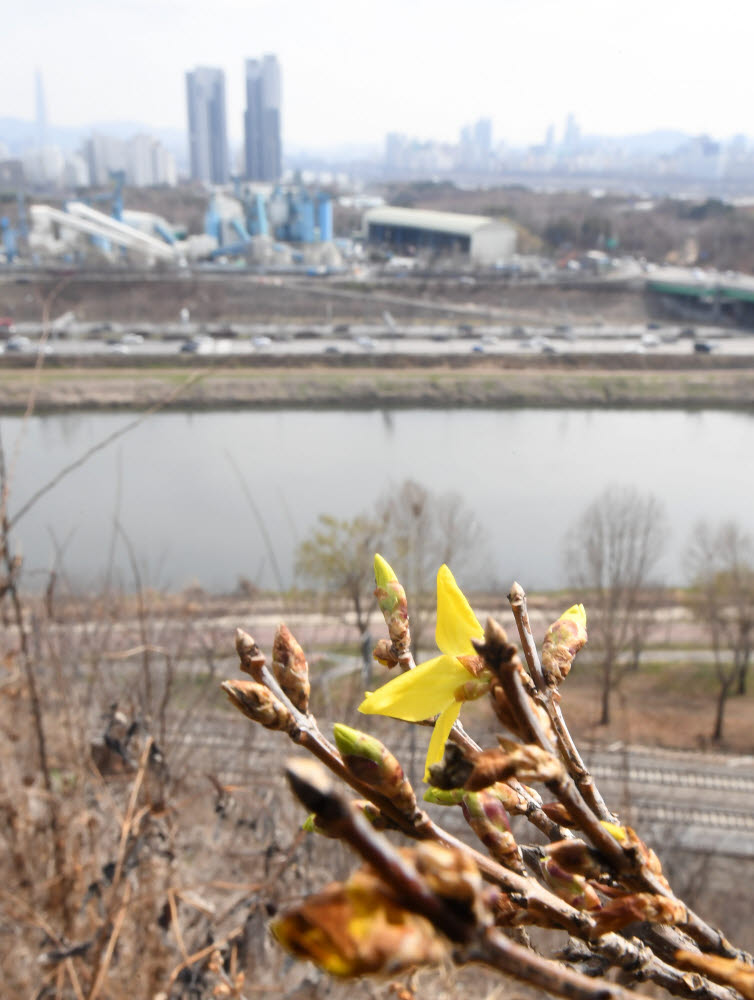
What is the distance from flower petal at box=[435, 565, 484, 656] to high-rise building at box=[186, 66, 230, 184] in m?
61.4

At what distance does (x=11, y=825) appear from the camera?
1.76m

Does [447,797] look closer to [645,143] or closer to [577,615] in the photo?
[577,615]

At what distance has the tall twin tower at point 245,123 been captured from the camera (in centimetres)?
5281

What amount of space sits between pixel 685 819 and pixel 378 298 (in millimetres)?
21920

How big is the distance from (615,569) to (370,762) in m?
9.01

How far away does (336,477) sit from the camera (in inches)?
459

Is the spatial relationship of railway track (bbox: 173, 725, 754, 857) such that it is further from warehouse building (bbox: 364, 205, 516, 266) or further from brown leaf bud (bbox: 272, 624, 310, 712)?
warehouse building (bbox: 364, 205, 516, 266)

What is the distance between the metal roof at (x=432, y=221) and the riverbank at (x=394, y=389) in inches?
640

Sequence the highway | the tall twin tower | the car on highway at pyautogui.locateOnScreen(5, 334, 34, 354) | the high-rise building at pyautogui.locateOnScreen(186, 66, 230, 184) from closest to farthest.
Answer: the car on highway at pyautogui.locateOnScreen(5, 334, 34, 354)
the highway
the tall twin tower
the high-rise building at pyautogui.locateOnScreen(186, 66, 230, 184)

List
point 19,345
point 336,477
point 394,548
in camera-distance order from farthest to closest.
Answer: point 19,345 < point 336,477 < point 394,548

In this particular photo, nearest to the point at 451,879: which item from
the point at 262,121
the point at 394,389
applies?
the point at 394,389

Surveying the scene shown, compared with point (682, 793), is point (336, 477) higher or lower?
higher

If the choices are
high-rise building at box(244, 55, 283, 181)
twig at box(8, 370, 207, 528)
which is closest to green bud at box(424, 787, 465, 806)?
twig at box(8, 370, 207, 528)

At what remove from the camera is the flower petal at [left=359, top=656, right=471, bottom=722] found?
0.40 meters
